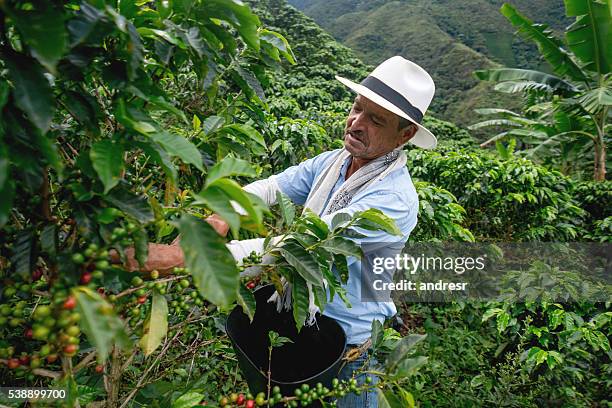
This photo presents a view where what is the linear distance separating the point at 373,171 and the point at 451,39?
26603mm

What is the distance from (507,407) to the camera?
278cm

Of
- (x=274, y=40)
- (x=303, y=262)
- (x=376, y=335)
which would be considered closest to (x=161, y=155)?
(x=303, y=262)

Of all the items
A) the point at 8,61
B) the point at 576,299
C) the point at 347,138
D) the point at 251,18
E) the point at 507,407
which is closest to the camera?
the point at 8,61

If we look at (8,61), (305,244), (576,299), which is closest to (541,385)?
(576,299)

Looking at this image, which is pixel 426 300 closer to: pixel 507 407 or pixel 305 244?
pixel 507 407

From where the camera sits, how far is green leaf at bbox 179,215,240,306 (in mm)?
666

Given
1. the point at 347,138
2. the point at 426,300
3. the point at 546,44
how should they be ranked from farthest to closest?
the point at 546,44 → the point at 426,300 → the point at 347,138

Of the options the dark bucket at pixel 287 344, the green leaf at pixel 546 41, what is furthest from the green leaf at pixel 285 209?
the green leaf at pixel 546 41

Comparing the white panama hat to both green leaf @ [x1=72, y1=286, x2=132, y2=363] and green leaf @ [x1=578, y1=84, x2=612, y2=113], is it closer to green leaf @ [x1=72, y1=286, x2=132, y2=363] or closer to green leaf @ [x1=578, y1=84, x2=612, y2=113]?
green leaf @ [x1=72, y1=286, x2=132, y2=363]

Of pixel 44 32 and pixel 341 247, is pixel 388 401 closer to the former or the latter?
pixel 341 247

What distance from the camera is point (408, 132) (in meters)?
1.88

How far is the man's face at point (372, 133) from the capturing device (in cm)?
178

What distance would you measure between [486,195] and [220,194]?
4.71 meters

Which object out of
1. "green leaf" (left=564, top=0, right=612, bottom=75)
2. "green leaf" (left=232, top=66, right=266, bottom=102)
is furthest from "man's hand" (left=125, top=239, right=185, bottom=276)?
"green leaf" (left=564, top=0, right=612, bottom=75)
